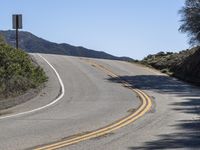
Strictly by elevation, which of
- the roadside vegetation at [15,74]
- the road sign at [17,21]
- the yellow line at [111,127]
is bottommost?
the yellow line at [111,127]

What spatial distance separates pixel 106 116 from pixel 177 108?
11.3ft

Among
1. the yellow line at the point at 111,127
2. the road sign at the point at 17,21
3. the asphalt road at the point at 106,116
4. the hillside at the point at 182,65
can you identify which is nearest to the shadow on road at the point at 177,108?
the asphalt road at the point at 106,116

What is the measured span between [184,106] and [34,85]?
10.1m

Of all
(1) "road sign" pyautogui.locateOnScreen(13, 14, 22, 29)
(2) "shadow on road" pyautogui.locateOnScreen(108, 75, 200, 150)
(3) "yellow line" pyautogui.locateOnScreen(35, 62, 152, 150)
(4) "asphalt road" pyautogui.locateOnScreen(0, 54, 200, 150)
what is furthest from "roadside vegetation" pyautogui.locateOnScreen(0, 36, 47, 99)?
(3) "yellow line" pyautogui.locateOnScreen(35, 62, 152, 150)

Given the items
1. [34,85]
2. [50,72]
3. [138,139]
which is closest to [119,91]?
[34,85]

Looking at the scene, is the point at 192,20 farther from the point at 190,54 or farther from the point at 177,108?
the point at 177,108

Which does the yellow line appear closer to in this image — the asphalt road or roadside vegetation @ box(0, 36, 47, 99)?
the asphalt road

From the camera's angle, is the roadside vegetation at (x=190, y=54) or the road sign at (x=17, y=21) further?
the roadside vegetation at (x=190, y=54)

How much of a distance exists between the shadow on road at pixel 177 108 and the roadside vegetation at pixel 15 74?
5.40 meters

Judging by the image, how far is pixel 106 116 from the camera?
18.7 meters

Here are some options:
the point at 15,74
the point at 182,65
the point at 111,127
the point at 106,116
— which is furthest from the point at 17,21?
the point at 111,127

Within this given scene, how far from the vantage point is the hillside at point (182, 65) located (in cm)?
4170

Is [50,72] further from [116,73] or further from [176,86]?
[176,86]

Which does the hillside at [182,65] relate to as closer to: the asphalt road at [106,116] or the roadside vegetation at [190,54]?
the roadside vegetation at [190,54]
